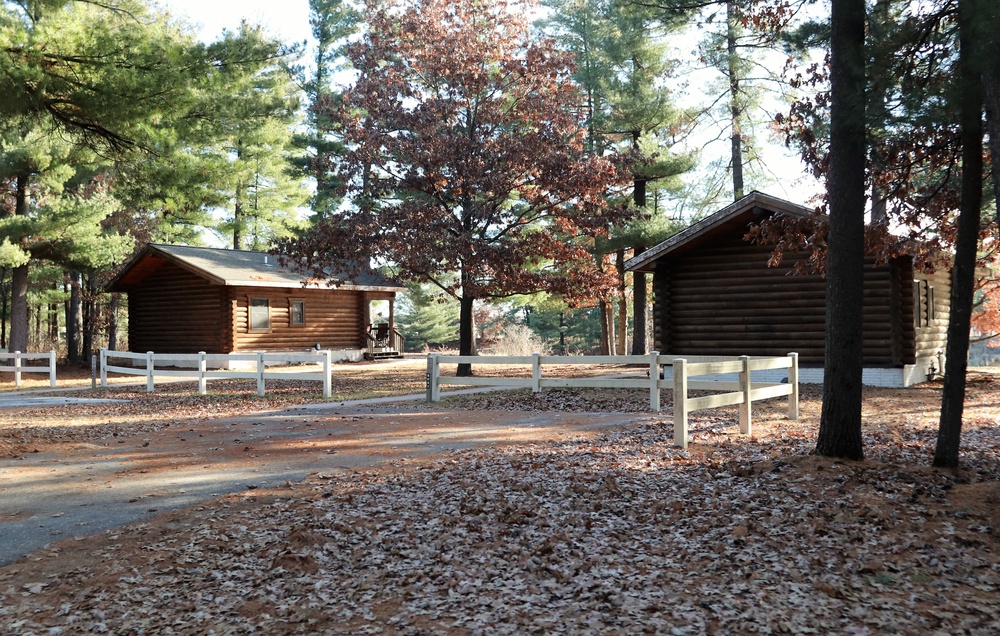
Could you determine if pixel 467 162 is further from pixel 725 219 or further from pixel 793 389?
pixel 793 389

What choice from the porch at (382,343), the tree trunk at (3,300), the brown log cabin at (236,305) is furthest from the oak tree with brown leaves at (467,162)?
the tree trunk at (3,300)

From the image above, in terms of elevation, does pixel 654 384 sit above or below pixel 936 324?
below

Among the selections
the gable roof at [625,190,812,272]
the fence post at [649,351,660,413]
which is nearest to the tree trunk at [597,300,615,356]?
the gable roof at [625,190,812,272]

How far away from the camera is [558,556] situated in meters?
6.00

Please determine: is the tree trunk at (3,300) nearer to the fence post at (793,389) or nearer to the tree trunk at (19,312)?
the tree trunk at (19,312)

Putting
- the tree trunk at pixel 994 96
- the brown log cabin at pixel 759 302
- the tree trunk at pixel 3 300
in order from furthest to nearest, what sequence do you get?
the tree trunk at pixel 3 300, the brown log cabin at pixel 759 302, the tree trunk at pixel 994 96

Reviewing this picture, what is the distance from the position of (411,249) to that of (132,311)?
18.2 metres

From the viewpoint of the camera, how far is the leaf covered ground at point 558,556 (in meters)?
4.91

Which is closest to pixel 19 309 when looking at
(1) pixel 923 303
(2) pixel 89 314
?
(2) pixel 89 314

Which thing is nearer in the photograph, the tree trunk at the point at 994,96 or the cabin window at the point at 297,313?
the tree trunk at the point at 994,96

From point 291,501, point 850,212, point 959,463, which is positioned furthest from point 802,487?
point 291,501

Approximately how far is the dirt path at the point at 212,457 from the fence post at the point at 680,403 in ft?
6.61

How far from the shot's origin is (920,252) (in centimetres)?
1214

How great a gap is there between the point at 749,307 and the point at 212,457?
1460 cm
